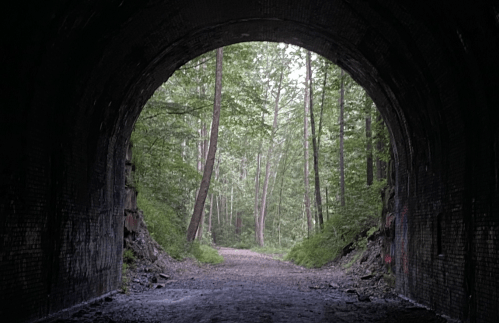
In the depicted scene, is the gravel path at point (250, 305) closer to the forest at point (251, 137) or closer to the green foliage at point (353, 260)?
the green foliage at point (353, 260)

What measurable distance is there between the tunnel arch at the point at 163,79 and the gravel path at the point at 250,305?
492 millimetres

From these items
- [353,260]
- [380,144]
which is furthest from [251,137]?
[353,260]

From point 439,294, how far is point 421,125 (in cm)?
288

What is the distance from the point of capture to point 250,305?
25.3 feet

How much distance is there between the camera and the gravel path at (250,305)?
Result: 6.68 metres

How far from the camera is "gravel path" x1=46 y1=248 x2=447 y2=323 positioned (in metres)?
6.68

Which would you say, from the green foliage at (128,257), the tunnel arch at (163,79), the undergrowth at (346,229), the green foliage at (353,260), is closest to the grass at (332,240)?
the undergrowth at (346,229)

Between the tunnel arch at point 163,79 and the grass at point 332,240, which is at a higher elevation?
the tunnel arch at point 163,79

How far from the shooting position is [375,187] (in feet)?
49.2

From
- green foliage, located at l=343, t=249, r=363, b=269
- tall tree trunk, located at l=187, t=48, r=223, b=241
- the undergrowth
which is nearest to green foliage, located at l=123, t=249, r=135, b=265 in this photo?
tall tree trunk, located at l=187, t=48, r=223, b=241

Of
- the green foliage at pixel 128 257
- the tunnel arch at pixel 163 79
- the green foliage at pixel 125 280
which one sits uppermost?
the tunnel arch at pixel 163 79

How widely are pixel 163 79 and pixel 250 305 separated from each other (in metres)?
5.32

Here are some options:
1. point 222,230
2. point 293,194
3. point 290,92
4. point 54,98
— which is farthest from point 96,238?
point 222,230

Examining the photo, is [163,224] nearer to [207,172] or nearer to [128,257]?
[207,172]
